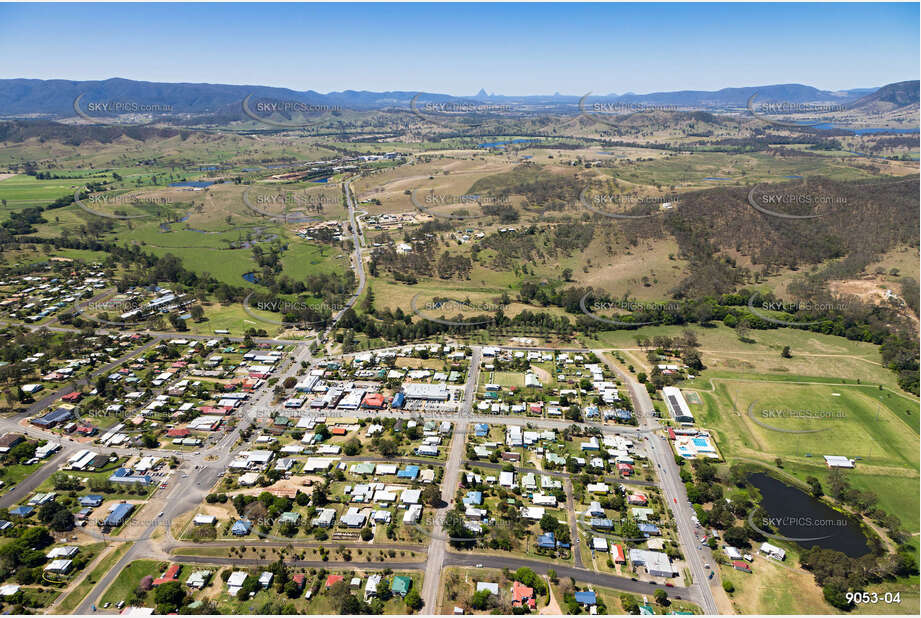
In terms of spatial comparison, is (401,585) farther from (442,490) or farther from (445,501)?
(442,490)

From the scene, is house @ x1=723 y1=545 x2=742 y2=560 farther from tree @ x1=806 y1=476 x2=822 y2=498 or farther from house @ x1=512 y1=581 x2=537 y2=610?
house @ x1=512 y1=581 x2=537 y2=610

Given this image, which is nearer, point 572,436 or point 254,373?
point 572,436

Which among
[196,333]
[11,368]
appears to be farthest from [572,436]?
[11,368]

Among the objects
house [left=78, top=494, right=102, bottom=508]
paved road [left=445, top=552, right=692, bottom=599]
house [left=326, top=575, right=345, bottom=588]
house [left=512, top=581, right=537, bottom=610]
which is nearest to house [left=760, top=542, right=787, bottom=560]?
paved road [left=445, top=552, right=692, bottom=599]

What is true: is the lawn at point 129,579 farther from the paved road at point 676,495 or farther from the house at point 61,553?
the paved road at point 676,495

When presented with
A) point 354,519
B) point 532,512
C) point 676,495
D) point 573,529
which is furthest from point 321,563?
point 676,495

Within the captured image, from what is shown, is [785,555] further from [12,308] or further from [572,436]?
[12,308]

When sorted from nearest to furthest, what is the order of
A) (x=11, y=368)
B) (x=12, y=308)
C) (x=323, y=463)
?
(x=323, y=463) → (x=11, y=368) → (x=12, y=308)
